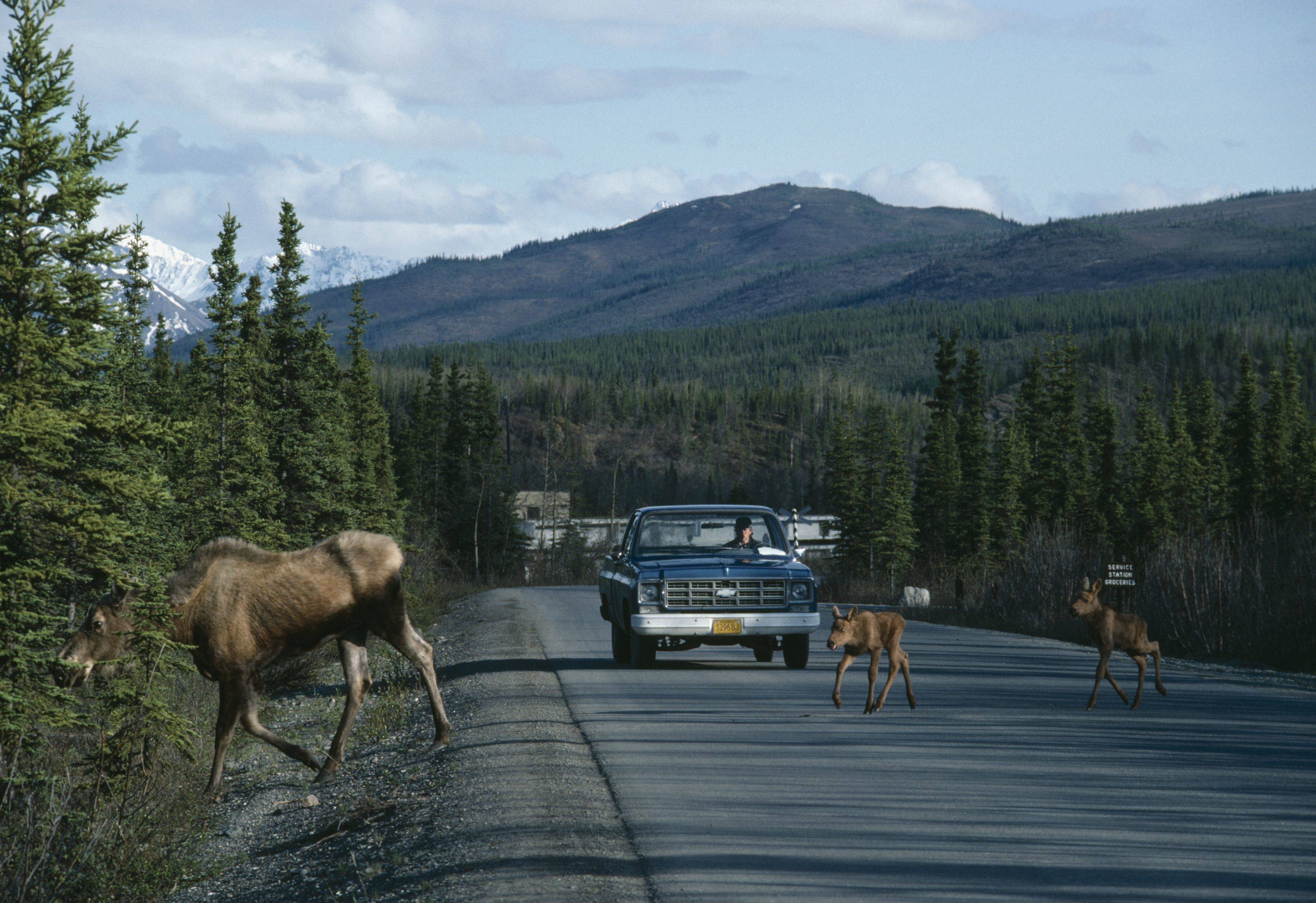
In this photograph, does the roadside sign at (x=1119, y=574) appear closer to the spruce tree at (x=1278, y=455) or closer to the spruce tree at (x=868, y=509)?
the spruce tree at (x=868, y=509)

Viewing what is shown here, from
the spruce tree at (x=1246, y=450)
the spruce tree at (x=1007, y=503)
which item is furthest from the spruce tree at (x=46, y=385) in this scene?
the spruce tree at (x=1246, y=450)

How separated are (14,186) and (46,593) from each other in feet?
10.5

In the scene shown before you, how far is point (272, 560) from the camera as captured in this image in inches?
383

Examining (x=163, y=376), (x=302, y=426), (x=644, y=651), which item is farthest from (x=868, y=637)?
(x=163, y=376)

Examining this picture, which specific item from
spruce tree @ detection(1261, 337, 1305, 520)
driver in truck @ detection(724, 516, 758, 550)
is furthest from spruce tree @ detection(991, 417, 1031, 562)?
driver in truck @ detection(724, 516, 758, 550)

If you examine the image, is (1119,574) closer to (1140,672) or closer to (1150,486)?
(1140,672)

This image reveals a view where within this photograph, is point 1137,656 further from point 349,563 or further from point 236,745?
point 236,745

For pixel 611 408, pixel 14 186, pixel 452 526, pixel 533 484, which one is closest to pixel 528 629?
pixel 14 186

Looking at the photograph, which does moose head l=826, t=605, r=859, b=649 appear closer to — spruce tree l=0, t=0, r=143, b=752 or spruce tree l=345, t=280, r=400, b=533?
spruce tree l=0, t=0, r=143, b=752

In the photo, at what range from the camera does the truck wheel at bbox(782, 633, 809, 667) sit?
16.5 metres

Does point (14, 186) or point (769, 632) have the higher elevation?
point (14, 186)

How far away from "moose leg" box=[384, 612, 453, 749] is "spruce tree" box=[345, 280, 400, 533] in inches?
833

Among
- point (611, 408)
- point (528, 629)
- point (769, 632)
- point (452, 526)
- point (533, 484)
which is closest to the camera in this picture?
point (769, 632)

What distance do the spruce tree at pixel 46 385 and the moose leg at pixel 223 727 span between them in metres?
1.07
